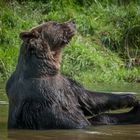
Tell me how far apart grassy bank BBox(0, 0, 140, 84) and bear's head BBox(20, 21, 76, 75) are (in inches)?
234

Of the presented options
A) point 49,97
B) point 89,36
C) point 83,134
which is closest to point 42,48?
point 49,97

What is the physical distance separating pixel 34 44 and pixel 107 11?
10.8 m

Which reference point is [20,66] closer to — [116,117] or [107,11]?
[116,117]

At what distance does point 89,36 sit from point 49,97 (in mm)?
9784

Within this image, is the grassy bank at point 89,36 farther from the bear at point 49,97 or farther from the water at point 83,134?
the water at point 83,134

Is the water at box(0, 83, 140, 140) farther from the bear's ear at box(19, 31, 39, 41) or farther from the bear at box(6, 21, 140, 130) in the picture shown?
the bear's ear at box(19, 31, 39, 41)

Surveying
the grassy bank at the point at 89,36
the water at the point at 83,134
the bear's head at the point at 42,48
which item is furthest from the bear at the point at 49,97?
the grassy bank at the point at 89,36

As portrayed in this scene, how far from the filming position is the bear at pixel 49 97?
22.8ft

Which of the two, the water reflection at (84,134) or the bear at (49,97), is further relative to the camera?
the bear at (49,97)

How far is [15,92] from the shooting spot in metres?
7.11

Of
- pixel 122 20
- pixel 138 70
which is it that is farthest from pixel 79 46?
pixel 122 20

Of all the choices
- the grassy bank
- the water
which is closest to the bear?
the water

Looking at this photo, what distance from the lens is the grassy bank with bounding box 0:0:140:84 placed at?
1442cm

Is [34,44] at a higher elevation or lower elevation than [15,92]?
higher
